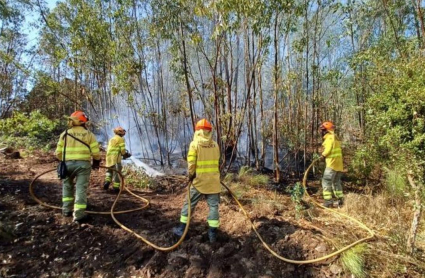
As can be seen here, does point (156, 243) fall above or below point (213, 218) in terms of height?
below

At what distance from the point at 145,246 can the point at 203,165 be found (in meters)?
1.21

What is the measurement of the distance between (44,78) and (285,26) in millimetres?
6895

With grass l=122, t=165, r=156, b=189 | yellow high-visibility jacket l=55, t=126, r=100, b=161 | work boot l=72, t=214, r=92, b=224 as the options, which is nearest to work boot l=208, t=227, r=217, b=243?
work boot l=72, t=214, r=92, b=224

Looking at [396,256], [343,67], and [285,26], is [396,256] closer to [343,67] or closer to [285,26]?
[285,26]

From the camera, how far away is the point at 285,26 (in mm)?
6797

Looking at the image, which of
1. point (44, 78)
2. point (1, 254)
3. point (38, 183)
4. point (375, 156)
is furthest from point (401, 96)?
point (44, 78)

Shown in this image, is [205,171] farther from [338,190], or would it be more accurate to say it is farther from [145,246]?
[338,190]

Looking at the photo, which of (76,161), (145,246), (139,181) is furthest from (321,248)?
(139,181)

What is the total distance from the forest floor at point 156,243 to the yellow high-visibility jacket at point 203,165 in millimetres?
661

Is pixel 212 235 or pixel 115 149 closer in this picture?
pixel 212 235

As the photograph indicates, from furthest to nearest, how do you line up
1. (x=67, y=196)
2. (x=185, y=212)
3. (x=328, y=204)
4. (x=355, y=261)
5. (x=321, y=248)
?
(x=328, y=204), (x=67, y=196), (x=185, y=212), (x=321, y=248), (x=355, y=261)

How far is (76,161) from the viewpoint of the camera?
3.84 metres

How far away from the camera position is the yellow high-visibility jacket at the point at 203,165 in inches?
136

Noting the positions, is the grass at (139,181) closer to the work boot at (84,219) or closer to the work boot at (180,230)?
the work boot at (84,219)
